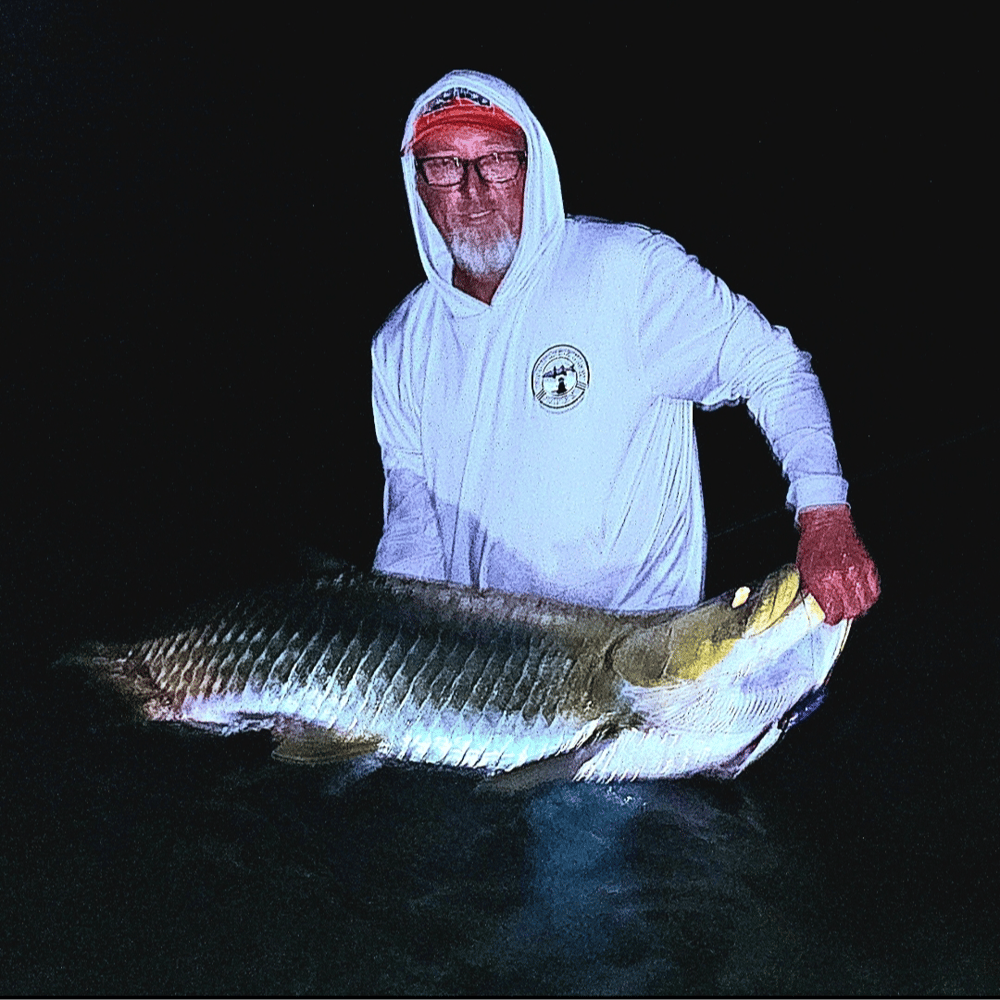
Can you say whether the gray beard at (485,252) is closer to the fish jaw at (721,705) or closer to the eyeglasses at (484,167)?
the eyeglasses at (484,167)

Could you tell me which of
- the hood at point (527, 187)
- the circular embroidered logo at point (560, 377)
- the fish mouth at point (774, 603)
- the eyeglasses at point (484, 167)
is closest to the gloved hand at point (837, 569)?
the fish mouth at point (774, 603)

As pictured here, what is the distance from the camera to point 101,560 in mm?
→ 2521

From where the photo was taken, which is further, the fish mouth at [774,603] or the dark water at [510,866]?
the fish mouth at [774,603]

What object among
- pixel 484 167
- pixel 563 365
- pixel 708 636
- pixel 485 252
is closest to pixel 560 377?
pixel 563 365

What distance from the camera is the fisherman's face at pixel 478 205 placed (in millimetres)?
1957

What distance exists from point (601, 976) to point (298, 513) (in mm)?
1386

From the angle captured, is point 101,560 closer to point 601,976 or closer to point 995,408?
point 601,976

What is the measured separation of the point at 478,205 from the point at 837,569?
2.73 feet

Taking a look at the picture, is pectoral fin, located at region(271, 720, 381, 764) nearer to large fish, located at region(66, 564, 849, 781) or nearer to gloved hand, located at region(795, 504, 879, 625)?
large fish, located at region(66, 564, 849, 781)

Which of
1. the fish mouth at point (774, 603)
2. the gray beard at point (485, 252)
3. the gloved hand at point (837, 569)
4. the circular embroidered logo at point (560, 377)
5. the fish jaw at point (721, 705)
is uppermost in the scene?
the gray beard at point (485, 252)

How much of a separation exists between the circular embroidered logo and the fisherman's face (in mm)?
179

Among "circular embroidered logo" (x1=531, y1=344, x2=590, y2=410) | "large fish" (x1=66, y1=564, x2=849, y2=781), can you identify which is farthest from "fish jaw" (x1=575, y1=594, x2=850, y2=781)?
"circular embroidered logo" (x1=531, y1=344, x2=590, y2=410)

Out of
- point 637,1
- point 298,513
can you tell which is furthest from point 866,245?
point 298,513

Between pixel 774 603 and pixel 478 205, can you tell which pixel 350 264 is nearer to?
pixel 478 205
